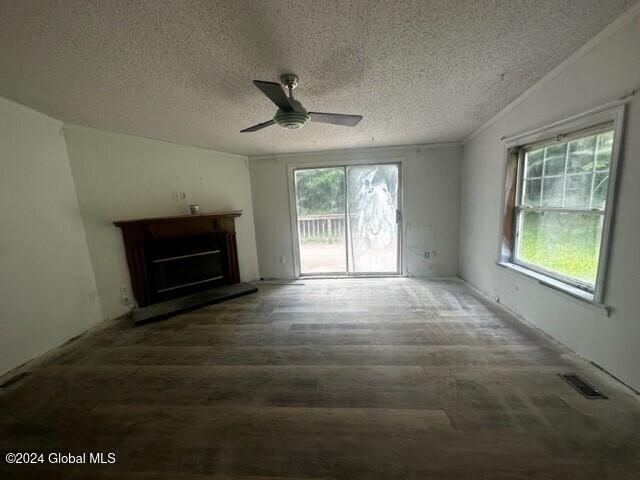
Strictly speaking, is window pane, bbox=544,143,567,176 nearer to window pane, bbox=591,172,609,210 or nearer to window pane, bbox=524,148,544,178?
window pane, bbox=524,148,544,178

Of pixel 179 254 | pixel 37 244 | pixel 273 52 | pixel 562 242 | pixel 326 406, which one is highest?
pixel 273 52

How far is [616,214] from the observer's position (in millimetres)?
1479

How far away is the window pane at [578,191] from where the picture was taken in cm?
174

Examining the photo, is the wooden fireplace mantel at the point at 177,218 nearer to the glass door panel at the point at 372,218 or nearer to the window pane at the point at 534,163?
the glass door panel at the point at 372,218

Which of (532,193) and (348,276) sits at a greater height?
(532,193)

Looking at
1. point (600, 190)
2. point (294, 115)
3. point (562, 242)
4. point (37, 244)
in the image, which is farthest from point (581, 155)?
point (37, 244)

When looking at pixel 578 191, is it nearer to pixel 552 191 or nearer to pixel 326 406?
pixel 552 191

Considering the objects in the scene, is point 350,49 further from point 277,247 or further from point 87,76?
point 277,247

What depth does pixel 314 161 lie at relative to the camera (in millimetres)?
3898

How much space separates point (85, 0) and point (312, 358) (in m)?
2.49

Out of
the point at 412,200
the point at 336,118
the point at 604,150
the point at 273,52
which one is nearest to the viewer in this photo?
the point at 273,52

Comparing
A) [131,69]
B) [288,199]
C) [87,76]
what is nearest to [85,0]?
[131,69]

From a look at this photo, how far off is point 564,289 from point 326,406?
209 cm

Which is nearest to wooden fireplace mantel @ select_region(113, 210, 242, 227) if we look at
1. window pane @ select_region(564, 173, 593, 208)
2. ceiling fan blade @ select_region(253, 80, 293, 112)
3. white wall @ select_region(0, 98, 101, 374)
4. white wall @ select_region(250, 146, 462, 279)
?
white wall @ select_region(0, 98, 101, 374)
